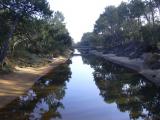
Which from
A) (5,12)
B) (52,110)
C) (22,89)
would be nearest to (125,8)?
(5,12)

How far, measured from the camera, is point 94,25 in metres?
182

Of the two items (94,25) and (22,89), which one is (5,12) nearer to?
(22,89)

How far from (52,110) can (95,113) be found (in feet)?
10.1

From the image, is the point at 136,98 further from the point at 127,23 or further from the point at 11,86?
the point at 127,23

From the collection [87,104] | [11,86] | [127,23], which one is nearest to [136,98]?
[87,104]

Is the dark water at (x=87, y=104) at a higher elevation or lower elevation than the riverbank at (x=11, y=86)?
lower

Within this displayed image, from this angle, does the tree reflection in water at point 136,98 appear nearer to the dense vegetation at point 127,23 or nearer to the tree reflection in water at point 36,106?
the tree reflection in water at point 36,106

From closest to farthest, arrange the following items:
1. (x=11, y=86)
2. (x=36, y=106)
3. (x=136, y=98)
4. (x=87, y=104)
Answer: (x=36, y=106) < (x=87, y=104) < (x=136, y=98) < (x=11, y=86)

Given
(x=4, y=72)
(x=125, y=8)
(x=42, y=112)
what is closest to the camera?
(x=42, y=112)

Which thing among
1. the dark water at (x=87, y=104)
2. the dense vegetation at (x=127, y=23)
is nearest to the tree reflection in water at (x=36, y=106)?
the dark water at (x=87, y=104)

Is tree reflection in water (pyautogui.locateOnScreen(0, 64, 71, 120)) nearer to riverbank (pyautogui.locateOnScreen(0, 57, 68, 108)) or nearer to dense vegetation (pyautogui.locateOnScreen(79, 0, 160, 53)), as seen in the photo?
riverbank (pyautogui.locateOnScreen(0, 57, 68, 108))

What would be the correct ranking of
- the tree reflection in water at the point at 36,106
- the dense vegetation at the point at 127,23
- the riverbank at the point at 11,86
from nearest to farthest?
1. the tree reflection in water at the point at 36,106
2. the riverbank at the point at 11,86
3. the dense vegetation at the point at 127,23

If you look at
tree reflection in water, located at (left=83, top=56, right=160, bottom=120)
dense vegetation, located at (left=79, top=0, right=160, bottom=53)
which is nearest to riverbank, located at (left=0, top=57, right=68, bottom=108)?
tree reflection in water, located at (left=83, top=56, right=160, bottom=120)

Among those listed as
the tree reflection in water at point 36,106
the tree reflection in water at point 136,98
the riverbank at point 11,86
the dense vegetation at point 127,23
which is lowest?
the tree reflection in water at point 136,98
